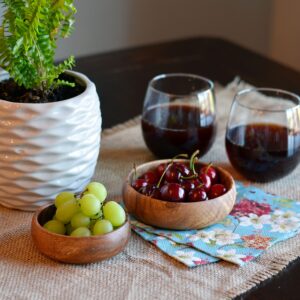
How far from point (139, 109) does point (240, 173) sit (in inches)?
13.0

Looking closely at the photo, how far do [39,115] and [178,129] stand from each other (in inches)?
11.2

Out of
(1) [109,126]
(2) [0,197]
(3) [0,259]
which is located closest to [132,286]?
(3) [0,259]

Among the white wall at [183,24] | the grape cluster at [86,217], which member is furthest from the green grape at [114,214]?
the white wall at [183,24]

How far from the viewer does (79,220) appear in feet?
2.71

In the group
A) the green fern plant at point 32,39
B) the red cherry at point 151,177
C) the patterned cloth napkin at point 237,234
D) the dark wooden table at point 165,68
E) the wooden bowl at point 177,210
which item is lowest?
the patterned cloth napkin at point 237,234

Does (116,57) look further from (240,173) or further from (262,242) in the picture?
(262,242)

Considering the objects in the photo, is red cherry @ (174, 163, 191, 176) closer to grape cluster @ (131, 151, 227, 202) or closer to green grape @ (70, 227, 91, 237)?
grape cluster @ (131, 151, 227, 202)

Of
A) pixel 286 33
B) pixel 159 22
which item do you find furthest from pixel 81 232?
pixel 286 33

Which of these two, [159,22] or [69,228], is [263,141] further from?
[159,22]

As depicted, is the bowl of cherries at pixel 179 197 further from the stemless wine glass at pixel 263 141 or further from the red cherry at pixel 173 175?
the stemless wine glass at pixel 263 141

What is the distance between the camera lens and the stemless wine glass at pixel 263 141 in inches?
41.3

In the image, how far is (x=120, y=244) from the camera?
0.83 meters

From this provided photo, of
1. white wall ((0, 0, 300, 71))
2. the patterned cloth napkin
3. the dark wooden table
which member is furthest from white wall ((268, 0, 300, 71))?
the patterned cloth napkin

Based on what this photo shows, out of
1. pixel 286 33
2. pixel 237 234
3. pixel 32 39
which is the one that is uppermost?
pixel 32 39
